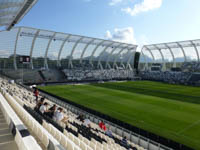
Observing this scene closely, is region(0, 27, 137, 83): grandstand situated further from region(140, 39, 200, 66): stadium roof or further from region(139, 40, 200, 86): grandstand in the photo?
region(139, 40, 200, 86): grandstand

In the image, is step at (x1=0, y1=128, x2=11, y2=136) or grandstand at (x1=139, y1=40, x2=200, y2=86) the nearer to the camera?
step at (x1=0, y1=128, x2=11, y2=136)

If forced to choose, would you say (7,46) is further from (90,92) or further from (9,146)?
(9,146)

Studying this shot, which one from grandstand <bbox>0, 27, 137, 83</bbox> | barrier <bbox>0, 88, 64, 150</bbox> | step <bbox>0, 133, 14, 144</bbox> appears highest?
grandstand <bbox>0, 27, 137, 83</bbox>

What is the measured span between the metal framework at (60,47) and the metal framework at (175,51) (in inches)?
327

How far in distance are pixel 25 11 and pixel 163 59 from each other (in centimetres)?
6205

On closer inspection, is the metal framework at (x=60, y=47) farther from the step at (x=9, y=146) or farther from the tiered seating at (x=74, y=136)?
the step at (x=9, y=146)

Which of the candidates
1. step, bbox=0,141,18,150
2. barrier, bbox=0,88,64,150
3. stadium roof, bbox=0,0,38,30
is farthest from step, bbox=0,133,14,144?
stadium roof, bbox=0,0,38,30

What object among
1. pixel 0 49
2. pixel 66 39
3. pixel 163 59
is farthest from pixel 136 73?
pixel 0 49

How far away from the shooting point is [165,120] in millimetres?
17391

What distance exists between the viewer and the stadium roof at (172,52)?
181 feet

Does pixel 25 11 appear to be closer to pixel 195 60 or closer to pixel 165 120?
pixel 165 120

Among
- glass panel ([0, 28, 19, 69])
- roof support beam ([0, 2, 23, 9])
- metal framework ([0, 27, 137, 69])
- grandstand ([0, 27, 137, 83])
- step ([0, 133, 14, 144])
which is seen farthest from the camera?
metal framework ([0, 27, 137, 69])

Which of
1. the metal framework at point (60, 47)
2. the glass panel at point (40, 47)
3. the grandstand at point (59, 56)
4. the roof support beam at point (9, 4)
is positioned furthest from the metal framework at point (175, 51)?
the roof support beam at point (9, 4)

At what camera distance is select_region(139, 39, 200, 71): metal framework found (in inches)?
2157
